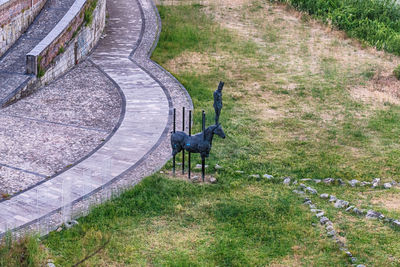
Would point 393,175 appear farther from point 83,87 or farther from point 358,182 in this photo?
point 83,87

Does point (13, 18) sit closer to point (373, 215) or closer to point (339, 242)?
point (373, 215)

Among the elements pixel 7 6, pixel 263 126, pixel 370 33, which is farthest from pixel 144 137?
pixel 370 33

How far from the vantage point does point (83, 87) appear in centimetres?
1828

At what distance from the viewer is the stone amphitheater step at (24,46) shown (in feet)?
57.2

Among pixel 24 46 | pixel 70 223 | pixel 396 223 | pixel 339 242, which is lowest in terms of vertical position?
pixel 70 223

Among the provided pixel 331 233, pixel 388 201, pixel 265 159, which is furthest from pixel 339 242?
pixel 265 159

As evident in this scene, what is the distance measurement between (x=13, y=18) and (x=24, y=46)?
3.31 feet

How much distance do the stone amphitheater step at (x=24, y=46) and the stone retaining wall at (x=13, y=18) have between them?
187 millimetres

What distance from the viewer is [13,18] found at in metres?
19.5

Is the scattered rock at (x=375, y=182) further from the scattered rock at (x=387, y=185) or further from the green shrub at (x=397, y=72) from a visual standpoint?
the green shrub at (x=397, y=72)

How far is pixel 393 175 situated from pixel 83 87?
32.2 feet

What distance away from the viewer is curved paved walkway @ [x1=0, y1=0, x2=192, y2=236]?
37.6 ft

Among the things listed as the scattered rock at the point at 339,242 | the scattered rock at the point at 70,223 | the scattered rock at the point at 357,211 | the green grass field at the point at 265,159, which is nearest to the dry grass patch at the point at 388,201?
the green grass field at the point at 265,159

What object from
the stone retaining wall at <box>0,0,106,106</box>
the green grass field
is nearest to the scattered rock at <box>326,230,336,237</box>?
the green grass field
